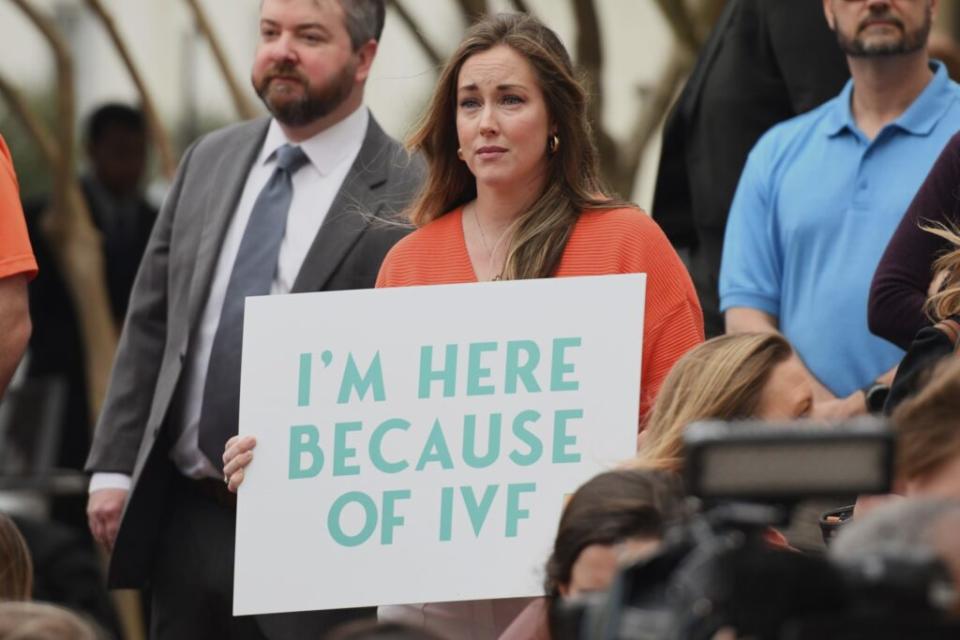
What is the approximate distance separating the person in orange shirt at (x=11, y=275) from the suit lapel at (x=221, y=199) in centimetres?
→ 44

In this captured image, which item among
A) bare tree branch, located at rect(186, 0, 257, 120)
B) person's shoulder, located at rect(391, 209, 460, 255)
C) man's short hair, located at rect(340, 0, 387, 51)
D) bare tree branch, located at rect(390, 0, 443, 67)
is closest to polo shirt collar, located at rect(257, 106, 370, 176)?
man's short hair, located at rect(340, 0, 387, 51)

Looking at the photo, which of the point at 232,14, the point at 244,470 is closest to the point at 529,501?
the point at 244,470

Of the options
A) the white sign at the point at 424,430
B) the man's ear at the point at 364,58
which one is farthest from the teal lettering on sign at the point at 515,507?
the man's ear at the point at 364,58

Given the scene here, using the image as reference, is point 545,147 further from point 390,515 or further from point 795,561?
point 795,561

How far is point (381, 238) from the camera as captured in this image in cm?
607

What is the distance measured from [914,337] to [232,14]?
22.7ft

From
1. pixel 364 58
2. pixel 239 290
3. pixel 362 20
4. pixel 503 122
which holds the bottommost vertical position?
pixel 239 290

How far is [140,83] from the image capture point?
10.2 metres

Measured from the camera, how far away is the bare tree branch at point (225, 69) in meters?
10.0

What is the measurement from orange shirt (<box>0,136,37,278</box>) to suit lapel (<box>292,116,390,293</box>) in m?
0.69

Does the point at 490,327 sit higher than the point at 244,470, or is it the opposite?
the point at 490,327

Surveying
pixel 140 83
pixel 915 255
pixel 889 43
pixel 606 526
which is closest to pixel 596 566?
pixel 606 526

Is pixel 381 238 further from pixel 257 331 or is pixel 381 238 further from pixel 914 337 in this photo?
pixel 914 337

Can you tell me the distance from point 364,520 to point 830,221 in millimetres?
1651
